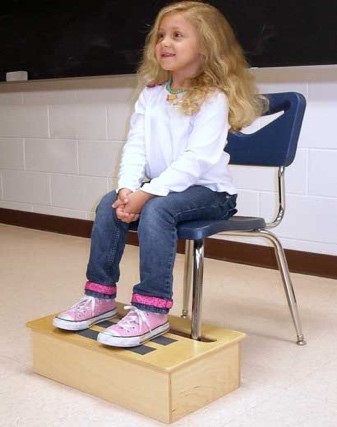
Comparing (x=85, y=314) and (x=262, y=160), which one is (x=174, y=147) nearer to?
(x=262, y=160)

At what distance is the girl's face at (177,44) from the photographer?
1.64 meters

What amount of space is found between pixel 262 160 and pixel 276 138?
0.08 metres

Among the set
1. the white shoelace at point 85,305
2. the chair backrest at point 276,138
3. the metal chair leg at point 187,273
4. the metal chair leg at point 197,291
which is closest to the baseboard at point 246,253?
the metal chair leg at point 187,273

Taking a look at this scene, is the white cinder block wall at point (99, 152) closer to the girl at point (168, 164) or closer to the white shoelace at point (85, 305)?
the girl at point (168, 164)

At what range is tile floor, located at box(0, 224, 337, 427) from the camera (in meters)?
1.44

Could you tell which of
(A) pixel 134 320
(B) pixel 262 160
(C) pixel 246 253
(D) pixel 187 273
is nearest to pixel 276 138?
(B) pixel 262 160

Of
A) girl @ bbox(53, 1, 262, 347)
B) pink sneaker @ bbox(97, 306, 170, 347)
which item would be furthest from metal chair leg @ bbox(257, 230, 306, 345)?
pink sneaker @ bbox(97, 306, 170, 347)

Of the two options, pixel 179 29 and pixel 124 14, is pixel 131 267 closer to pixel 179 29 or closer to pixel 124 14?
pixel 124 14

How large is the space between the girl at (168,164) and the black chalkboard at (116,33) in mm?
733

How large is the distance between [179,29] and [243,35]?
0.96 m

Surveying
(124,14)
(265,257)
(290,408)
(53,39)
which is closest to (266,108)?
(290,408)

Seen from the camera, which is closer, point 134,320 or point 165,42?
point 134,320

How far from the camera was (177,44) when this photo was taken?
1.64 metres

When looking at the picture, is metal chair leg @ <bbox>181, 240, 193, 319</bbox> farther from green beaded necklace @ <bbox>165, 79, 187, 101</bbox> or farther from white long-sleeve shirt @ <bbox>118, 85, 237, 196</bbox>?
green beaded necklace @ <bbox>165, 79, 187, 101</bbox>
